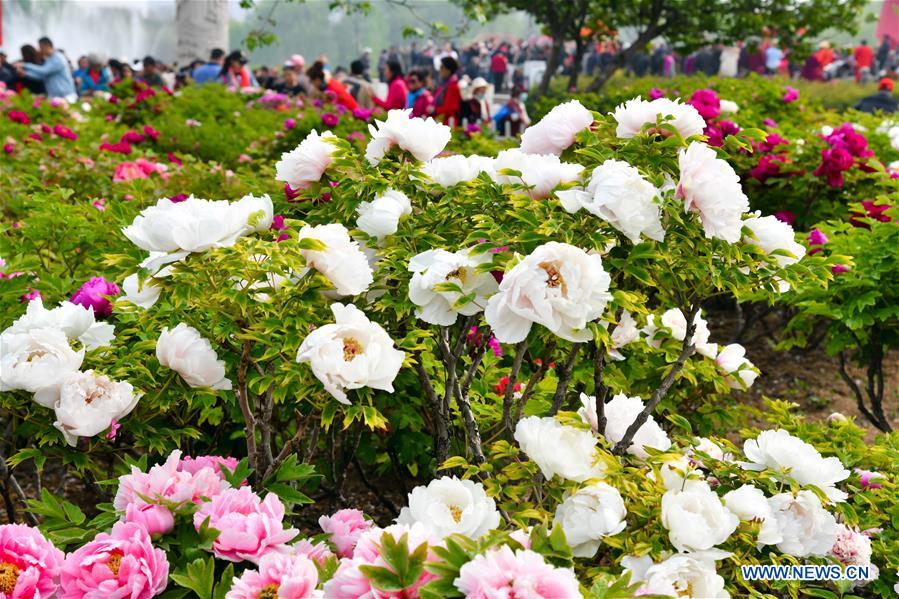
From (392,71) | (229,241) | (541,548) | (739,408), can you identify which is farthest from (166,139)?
(541,548)

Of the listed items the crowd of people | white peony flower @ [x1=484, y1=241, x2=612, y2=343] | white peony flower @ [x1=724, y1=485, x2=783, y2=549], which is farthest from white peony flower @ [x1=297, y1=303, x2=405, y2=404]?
the crowd of people

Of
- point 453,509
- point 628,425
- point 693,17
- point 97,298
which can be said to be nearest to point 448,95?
point 693,17

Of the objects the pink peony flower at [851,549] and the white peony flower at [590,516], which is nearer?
the white peony flower at [590,516]

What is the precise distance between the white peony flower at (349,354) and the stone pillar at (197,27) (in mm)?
16336

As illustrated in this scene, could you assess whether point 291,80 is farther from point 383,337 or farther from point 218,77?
point 383,337

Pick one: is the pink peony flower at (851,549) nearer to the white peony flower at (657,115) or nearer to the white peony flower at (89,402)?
the white peony flower at (657,115)

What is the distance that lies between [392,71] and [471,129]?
Result: 116 inches

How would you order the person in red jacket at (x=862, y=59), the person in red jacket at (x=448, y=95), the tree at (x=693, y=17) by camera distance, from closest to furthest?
the person in red jacket at (x=448, y=95)
the tree at (x=693, y=17)
the person in red jacket at (x=862, y=59)

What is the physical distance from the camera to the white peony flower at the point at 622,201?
1664mm

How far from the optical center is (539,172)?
1.87m

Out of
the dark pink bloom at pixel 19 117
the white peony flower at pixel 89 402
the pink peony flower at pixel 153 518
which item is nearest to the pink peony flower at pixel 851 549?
the pink peony flower at pixel 153 518

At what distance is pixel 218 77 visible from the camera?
540 inches

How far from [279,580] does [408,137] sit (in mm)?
1059

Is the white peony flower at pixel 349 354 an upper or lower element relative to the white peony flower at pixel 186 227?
lower
